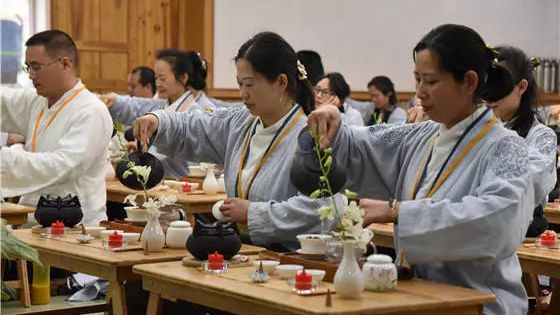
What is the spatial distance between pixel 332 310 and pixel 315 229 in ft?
3.86

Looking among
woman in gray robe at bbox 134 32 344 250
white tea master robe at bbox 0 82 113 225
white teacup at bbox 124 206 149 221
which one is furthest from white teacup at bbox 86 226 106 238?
white tea master robe at bbox 0 82 113 225

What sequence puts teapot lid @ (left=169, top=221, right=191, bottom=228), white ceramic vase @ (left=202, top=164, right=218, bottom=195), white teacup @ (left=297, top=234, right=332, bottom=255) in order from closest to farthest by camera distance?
white teacup @ (left=297, top=234, right=332, bottom=255) < teapot lid @ (left=169, top=221, right=191, bottom=228) < white ceramic vase @ (left=202, top=164, right=218, bottom=195)

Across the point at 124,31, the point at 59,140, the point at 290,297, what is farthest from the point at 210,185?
the point at 124,31

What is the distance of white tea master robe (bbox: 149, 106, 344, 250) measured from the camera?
148 inches

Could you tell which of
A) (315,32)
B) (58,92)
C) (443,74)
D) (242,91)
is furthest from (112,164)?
(315,32)

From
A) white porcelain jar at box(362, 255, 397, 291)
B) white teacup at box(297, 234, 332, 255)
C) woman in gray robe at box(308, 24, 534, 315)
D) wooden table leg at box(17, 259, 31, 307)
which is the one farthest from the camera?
wooden table leg at box(17, 259, 31, 307)

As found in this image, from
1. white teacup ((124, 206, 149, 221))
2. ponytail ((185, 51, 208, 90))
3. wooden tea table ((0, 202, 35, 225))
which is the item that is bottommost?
wooden tea table ((0, 202, 35, 225))

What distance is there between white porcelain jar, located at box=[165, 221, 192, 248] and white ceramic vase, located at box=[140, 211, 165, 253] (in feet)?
0.24

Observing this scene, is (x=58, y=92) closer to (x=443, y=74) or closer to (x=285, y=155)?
(x=285, y=155)

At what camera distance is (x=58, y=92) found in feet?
17.5

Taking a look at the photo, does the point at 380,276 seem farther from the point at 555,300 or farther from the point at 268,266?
the point at 555,300

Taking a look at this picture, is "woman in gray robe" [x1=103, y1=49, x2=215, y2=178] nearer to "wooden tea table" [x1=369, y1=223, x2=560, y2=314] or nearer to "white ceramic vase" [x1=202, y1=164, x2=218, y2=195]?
"white ceramic vase" [x1=202, y1=164, x2=218, y2=195]

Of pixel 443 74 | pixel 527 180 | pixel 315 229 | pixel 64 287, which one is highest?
pixel 443 74

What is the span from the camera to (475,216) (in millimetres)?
2971
